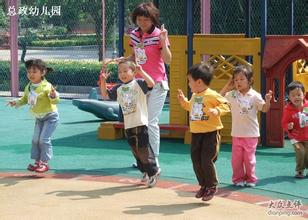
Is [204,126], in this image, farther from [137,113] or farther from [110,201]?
[110,201]

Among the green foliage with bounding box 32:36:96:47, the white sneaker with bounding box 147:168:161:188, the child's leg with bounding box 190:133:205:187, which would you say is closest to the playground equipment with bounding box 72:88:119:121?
the white sneaker with bounding box 147:168:161:188

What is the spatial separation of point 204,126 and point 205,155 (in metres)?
0.23

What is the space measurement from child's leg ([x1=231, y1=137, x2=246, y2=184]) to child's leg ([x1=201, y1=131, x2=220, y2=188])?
28.0 inches

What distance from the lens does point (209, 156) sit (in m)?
5.58

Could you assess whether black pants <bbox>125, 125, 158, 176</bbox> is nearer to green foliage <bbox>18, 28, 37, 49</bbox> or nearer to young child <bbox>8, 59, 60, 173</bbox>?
young child <bbox>8, 59, 60, 173</bbox>

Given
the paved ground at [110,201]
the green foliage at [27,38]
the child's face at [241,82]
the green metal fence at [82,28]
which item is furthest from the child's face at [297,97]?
the green foliage at [27,38]

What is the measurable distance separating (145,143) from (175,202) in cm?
83

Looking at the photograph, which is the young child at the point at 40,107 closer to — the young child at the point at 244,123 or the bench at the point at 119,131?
the young child at the point at 244,123

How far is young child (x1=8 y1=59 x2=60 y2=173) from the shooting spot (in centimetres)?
677

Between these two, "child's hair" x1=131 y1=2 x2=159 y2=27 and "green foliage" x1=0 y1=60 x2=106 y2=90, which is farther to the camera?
"green foliage" x1=0 y1=60 x2=106 y2=90

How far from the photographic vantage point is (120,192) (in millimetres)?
5984

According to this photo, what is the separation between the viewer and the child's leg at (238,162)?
6254 millimetres

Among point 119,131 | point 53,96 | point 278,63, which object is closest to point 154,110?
point 53,96

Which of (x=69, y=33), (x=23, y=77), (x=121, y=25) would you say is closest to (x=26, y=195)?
(x=121, y=25)
